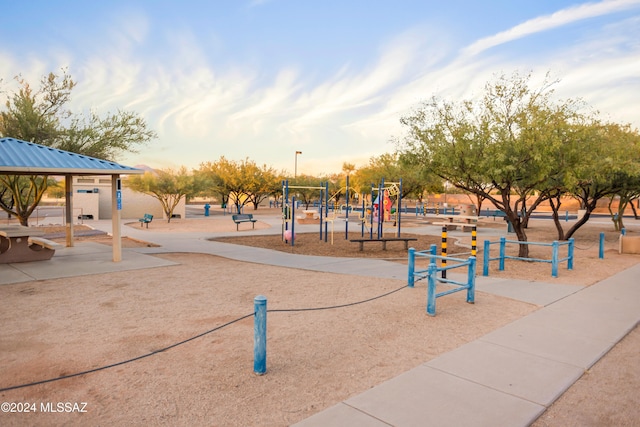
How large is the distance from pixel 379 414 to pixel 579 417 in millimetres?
1786

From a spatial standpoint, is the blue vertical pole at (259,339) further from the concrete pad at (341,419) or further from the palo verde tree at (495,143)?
the palo verde tree at (495,143)

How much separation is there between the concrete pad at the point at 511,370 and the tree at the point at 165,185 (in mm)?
28966

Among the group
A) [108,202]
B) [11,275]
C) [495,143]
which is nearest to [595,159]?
[495,143]

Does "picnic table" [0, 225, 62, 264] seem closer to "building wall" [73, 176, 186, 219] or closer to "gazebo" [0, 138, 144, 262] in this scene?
"gazebo" [0, 138, 144, 262]

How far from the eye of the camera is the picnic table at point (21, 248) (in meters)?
11.7

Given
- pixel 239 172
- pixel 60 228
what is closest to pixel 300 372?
pixel 60 228

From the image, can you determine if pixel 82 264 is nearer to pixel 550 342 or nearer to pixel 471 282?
pixel 471 282

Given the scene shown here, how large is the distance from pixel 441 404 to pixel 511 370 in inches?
50.7

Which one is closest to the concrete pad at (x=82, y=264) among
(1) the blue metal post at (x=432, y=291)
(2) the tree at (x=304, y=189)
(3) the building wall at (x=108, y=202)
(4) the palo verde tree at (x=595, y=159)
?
(1) the blue metal post at (x=432, y=291)

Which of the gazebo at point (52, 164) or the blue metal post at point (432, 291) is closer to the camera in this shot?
the blue metal post at point (432, 291)

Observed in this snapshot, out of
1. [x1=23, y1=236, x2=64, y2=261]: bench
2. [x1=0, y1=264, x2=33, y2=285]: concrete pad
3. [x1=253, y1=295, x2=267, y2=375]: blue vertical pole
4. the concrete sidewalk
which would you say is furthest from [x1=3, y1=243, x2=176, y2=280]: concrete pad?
the concrete sidewalk

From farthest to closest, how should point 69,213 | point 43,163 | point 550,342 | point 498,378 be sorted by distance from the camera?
point 69,213 → point 43,163 → point 550,342 → point 498,378

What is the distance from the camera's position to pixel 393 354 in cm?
531

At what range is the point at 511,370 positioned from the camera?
479 centimetres
